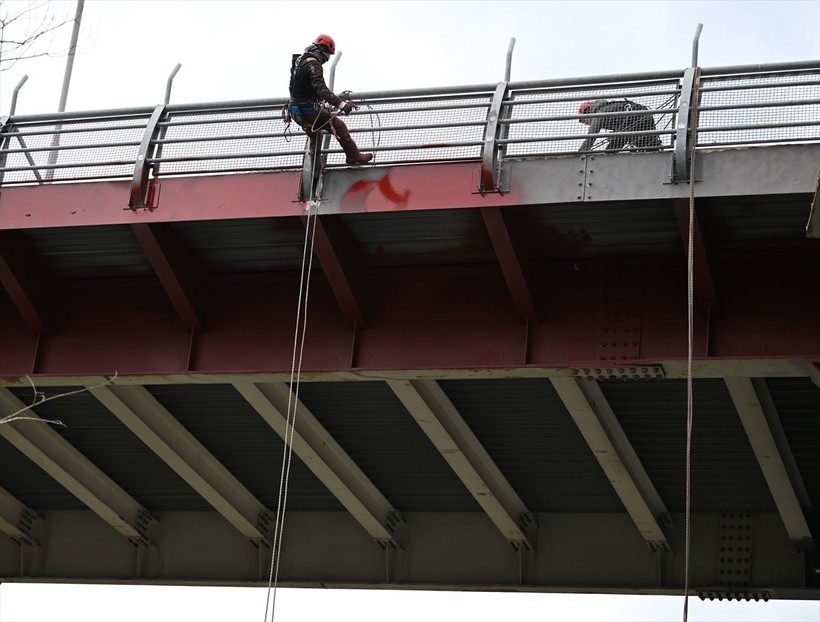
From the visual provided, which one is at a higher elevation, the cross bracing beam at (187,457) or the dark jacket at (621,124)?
the dark jacket at (621,124)

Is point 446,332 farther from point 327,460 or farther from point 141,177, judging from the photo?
point 327,460

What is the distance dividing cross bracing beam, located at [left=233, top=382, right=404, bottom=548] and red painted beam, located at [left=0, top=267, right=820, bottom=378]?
0.99 metres

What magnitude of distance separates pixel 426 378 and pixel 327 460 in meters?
3.49

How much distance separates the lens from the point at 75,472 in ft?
63.2

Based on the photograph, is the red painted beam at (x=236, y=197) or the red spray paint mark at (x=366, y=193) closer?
the red painted beam at (x=236, y=197)

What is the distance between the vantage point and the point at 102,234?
14984mm

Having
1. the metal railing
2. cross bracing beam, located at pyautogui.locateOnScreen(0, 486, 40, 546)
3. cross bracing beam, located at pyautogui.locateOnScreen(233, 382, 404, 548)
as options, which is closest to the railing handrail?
the metal railing

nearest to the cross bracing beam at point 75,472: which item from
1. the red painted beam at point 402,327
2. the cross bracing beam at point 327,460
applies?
the red painted beam at point 402,327

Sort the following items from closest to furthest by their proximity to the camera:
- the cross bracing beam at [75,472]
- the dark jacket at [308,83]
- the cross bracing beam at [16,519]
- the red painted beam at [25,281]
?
the dark jacket at [308,83], the red painted beam at [25,281], the cross bracing beam at [75,472], the cross bracing beam at [16,519]

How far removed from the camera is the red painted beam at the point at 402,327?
44.5 ft

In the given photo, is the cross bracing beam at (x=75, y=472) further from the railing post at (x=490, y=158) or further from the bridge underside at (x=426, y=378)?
the railing post at (x=490, y=158)

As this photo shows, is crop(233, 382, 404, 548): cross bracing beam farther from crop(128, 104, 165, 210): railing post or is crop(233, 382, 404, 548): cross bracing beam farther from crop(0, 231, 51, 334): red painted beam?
crop(128, 104, 165, 210): railing post

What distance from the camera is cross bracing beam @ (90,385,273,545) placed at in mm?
17172

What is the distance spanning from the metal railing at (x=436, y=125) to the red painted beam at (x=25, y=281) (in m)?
0.76
